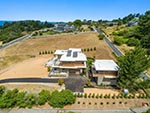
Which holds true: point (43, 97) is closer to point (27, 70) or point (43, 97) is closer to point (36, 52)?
point (27, 70)

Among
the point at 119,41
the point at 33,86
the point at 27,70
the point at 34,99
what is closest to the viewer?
the point at 34,99

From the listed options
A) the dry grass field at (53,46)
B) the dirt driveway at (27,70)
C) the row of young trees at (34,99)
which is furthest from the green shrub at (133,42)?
the row of young trees at (34,99)

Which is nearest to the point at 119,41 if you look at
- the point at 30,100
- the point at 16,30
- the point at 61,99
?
the point at 61,99

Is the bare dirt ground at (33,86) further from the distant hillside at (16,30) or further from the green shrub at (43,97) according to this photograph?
the distant hillside at (16,30)

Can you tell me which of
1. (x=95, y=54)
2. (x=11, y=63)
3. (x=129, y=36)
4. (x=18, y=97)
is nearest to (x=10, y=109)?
(x=18, y=97)

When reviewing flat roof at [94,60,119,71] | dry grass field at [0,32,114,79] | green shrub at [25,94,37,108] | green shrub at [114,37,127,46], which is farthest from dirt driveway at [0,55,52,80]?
green shrub at [114,37,127,46]

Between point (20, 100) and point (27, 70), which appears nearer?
point (20, 100)

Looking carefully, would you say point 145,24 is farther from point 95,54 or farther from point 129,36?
point 95,54

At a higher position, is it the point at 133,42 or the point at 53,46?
the point at 133,42
